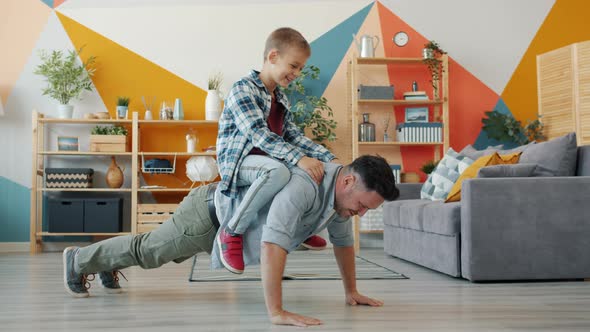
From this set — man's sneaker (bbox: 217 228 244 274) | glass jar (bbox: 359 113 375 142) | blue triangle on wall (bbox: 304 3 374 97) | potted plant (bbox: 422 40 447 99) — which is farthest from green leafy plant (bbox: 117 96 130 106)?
man's sneaker (bbox: 217 228 244 274)

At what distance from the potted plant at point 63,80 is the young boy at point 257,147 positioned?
11.8 ft

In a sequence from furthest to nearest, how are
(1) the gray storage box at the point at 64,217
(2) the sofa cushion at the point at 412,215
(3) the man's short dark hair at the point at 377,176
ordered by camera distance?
(1) the gray storage box at the point at 64,217 < (2) the sofa cushion at the point at 412,215 < (3) the man's short dark hair at the point at 377,176

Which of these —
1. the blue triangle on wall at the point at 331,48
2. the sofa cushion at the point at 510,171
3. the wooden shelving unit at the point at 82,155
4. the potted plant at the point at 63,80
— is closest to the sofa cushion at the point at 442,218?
the sofa cushion at the point at 510,171

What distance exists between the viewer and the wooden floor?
2211 mm

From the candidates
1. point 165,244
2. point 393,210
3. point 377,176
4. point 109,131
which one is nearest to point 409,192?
point 393,210

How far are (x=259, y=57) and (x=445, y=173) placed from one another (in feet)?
7.67

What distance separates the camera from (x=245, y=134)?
2.45 metres

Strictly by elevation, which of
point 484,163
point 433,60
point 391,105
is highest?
point 433,60

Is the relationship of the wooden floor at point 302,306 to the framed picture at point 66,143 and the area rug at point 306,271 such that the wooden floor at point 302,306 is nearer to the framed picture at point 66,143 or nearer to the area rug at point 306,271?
the area rug at point 306,271

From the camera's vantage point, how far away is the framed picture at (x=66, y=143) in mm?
5711

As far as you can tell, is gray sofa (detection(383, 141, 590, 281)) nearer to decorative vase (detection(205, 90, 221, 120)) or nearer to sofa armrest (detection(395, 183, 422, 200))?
sofa armrest (detection(395, 183, 422, 200))

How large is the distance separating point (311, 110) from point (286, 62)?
12.0 ft

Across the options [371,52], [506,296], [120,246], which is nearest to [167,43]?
[371,52]

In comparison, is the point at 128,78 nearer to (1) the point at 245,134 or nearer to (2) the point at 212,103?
(2) the point at 212,103
